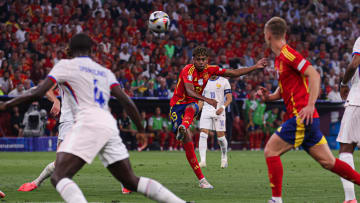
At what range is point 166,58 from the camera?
87.0ft

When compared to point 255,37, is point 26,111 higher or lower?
lower

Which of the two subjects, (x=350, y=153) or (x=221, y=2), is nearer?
(x=350, y=153)

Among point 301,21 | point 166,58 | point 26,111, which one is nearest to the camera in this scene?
point 26,111

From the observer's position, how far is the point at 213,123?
17484 millimetres

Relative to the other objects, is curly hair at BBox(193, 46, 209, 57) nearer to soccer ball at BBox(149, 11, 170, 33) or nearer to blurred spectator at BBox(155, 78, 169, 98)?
soccer ball at BBox(149, 11, 170, 33)

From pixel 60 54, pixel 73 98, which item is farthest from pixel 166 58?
pixel 73 98

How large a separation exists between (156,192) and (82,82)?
52.1 inches

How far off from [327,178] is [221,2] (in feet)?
68.5

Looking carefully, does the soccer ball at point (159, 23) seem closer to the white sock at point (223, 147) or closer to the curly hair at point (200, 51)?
the white sock at point (223, 147)

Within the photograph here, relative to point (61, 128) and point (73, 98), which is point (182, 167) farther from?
point (73, 98)

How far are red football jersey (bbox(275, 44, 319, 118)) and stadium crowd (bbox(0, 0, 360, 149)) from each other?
1620 cm

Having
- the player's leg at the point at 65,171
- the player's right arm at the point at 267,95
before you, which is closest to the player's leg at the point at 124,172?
the player's leg at the point at 65,171

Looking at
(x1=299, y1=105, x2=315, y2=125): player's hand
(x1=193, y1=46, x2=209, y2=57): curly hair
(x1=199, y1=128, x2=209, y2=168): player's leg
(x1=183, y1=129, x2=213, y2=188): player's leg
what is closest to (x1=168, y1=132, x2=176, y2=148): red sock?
(x1=199, y1=128, x2=209, y2=168): player's leg

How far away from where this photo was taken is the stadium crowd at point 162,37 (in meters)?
24.1
